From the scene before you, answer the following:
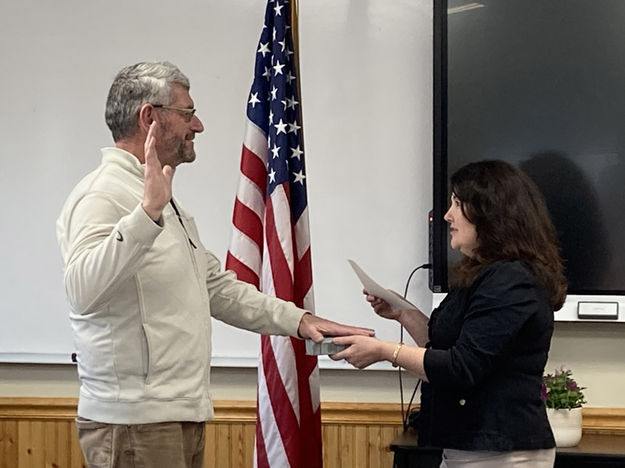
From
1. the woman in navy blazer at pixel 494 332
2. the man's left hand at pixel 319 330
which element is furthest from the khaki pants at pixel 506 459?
the man's left hand at pixel 319 330

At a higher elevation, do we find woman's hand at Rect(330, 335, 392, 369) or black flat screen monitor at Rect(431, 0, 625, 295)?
black flat screen monitor at Rect(431, 0, 625, 295)

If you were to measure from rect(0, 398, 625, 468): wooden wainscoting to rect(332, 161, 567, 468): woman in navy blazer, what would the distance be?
1133 millimetres

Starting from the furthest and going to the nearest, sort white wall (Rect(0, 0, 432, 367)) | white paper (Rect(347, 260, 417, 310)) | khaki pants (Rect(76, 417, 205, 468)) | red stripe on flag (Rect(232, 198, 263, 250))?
white wall (Rect(0, 0, 432, 367)) → red stripe on flag (Rect(232, 198, 263, 250)) → white paper (Rect(347, 260, 417, 310)) → khaki pants (Rect(76, 417, 205, 468))

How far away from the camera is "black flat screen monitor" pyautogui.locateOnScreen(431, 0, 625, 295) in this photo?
3.20 meters

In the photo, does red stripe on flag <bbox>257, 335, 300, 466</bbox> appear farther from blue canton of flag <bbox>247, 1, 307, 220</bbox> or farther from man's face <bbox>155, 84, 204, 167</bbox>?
man's face <bbox>155, 84, 204, 167</bbox>

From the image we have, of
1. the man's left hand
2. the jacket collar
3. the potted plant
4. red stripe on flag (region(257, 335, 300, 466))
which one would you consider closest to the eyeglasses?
the jacket collar

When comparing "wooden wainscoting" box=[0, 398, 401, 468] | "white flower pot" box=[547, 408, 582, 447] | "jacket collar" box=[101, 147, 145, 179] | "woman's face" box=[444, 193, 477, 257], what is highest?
"jacket collar" box=[101, 147, 145, 179]

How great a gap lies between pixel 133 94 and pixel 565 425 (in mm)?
1768

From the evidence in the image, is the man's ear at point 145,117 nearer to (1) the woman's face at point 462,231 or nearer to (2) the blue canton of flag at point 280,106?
(1) the woman's face at point 462,231

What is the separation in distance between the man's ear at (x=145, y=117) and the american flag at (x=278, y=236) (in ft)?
2.90

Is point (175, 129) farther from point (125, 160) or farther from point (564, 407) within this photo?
point (564, 407)

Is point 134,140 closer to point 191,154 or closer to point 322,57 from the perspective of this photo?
point 191,154

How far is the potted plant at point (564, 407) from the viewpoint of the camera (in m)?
3.07

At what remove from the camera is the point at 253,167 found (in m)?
3.15
